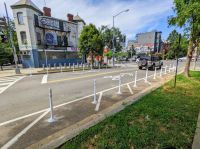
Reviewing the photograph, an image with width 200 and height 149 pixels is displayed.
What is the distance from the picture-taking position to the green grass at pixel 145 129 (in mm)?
3219

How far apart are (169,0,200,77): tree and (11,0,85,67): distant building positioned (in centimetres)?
2320

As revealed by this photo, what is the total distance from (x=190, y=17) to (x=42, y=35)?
1025 inches

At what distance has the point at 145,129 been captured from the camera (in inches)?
149

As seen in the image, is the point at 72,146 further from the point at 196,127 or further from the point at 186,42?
the point at 186,42

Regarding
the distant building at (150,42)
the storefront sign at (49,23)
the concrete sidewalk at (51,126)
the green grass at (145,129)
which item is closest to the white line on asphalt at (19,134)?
the concrete sidewalk at (51,126)

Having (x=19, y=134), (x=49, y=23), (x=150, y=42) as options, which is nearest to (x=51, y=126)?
(x=19, y=134)

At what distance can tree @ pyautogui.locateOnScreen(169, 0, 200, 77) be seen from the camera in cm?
940

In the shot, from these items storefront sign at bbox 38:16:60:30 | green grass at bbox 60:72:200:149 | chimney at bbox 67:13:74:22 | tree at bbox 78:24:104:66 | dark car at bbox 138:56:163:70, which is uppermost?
chimney at bbox 67:13:74:22

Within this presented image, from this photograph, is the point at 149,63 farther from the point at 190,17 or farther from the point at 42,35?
the point at 42,35

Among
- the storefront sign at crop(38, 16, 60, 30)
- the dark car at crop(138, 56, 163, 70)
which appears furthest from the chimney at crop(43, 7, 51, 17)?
the dark car at crop(138, 56, 163, 70)

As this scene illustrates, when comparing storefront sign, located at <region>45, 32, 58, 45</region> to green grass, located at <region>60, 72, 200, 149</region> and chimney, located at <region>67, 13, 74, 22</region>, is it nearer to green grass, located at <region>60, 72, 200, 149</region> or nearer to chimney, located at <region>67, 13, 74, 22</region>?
chimney, located at <region>67, 13, 74, 22</region>

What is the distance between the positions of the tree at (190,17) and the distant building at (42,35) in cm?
2320

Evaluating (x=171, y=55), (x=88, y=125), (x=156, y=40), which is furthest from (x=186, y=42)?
(x=156, y=40)

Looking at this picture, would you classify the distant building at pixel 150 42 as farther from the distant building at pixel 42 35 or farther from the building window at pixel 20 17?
the building window at pixel 20 17
